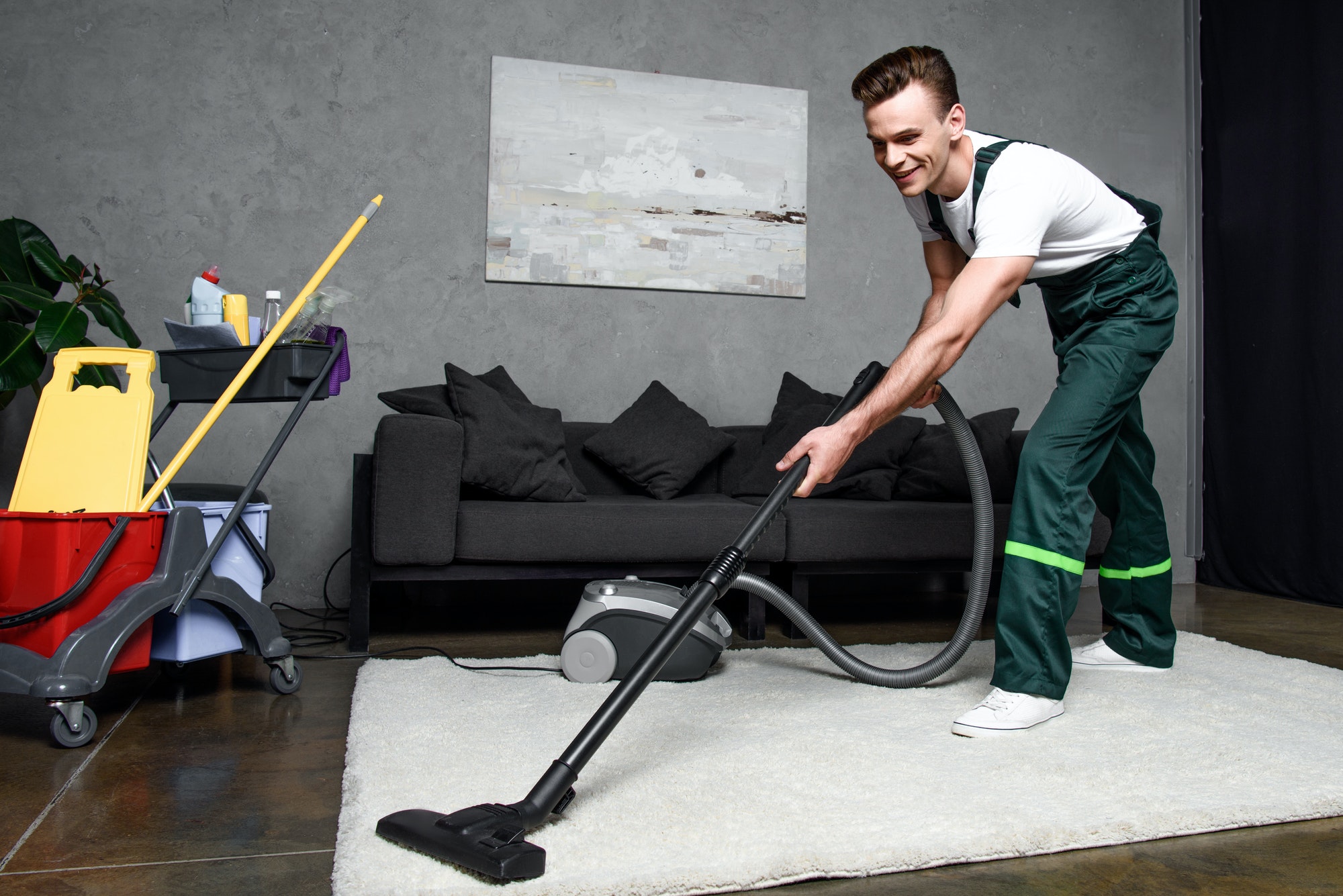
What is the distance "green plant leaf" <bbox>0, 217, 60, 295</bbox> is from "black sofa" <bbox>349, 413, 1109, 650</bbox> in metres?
1.10

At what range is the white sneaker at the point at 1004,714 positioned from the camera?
1619mm

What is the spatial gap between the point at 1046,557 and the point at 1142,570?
1.79 ft

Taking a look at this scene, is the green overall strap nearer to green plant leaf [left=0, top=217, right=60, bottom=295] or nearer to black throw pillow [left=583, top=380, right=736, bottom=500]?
black throw pillow [left=583, top=380, right=736, bottom=500]

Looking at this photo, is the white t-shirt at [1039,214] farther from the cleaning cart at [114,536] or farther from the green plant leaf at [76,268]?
the green plant leaf at [76,268]

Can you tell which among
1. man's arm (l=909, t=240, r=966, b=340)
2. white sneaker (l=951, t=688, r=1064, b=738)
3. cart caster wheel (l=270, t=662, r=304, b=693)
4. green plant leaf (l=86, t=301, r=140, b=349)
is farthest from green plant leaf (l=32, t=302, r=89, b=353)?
white sneaker (l=951, t=688, r=1064, b=738)

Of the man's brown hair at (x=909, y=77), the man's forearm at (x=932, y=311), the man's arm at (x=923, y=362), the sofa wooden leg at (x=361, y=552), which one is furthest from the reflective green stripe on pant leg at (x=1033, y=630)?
the sofa wooden leg at (x=361, y=552)

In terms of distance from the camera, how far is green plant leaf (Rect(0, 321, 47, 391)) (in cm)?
235

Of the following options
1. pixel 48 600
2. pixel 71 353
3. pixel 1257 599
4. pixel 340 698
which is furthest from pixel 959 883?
pixel 1257 599

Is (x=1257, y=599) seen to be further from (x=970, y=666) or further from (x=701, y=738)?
(x=701, y=738)

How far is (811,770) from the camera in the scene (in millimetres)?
1404

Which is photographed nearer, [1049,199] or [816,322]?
[1049,199]

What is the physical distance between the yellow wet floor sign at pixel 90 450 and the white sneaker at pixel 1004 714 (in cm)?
153

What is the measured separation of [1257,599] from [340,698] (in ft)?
11.0

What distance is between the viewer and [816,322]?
12.4 feet
